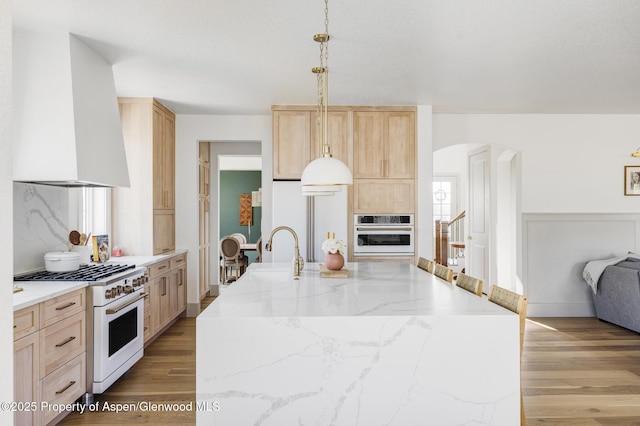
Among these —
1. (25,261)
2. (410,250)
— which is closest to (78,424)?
(25,261)

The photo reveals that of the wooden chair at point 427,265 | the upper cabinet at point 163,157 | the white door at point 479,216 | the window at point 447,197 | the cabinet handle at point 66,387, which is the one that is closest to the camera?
the cabinet handle at point 66,387

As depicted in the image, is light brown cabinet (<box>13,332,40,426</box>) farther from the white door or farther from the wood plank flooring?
the white door

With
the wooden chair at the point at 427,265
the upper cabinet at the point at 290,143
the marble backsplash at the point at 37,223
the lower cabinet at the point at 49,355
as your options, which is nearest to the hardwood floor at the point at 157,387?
the lower cabinet at the point at 49,355

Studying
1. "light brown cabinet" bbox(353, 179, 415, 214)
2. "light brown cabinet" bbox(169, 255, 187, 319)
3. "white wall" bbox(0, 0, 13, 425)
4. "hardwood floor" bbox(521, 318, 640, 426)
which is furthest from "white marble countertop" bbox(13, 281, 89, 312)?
"light brown cabinet" bbox(353, 179, 415, 214)

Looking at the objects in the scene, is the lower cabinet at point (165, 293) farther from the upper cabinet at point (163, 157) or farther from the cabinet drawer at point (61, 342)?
the cabinet drawer at point (61, 342)

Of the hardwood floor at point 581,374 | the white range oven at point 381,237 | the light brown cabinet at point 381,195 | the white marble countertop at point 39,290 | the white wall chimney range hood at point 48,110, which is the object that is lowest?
the hardwood floor at point 581,374

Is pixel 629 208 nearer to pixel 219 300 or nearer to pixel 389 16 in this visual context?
pixel 389 16

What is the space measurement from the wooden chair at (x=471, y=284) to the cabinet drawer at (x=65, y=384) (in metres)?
2.44

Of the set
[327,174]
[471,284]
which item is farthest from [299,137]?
[471,284]

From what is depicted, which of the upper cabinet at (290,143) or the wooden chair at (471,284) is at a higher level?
the upper cabinet at (290,143)

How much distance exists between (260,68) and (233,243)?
14.0 feet

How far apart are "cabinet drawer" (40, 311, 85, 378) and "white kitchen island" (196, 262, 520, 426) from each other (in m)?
1.26

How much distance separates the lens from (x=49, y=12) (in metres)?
2.82

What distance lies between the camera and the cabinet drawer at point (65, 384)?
2611 millimetres
